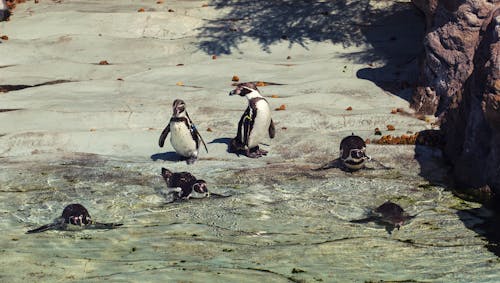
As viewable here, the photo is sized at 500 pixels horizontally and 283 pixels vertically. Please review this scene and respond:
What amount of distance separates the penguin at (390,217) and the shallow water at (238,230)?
0.34ft

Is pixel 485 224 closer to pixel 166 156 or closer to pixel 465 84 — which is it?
pixel 465 84

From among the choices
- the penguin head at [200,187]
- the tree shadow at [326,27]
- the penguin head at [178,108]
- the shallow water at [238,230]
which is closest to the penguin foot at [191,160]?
the shallow water at [238,230]

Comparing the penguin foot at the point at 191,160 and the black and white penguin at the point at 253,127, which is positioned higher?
the black and white penguin at the point at 253,127

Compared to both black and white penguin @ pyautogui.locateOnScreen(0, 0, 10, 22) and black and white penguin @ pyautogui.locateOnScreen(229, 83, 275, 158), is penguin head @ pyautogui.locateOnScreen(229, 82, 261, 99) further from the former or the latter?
black and white penguin @ pyautogui.locateOnScreen(0, 0, 10, 22)

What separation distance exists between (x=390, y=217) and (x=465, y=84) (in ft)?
11.2

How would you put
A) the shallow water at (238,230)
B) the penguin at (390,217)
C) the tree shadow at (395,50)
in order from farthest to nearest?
1. the tree shadow at (395,50)
2. the penguin at (390,217)
3. the shallow water at (238,230)

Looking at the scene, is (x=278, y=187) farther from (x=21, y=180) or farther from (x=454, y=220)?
(x=21, y=180)

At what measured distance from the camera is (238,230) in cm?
962

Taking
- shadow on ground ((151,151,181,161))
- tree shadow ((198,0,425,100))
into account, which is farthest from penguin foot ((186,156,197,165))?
tree shadow ((198,0,425,100))

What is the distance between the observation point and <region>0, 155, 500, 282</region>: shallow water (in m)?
8.43

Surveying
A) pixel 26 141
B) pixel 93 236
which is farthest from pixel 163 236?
pixel 26 141

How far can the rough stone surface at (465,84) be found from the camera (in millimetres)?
10703

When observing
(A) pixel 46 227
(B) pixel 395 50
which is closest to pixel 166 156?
(A) pixel 46 227

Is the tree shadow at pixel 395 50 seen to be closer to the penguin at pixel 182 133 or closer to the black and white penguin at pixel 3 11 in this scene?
the penguin at pixel 182 133
